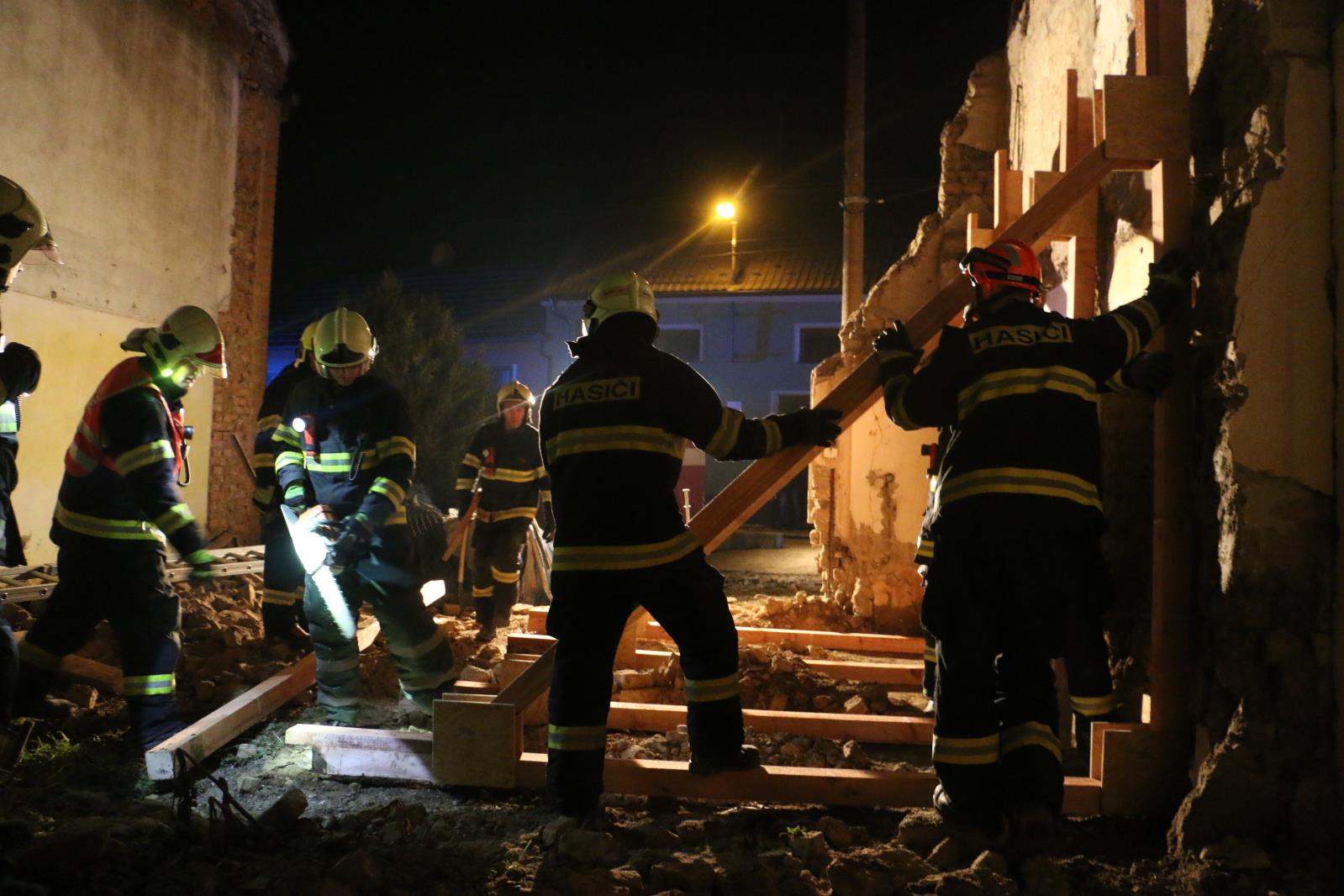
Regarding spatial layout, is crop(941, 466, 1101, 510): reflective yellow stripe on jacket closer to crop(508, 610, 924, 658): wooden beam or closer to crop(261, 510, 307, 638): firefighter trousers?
crop(508, 610, 924, 658): wooden beam

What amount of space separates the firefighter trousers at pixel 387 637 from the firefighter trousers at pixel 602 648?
1.37 metres

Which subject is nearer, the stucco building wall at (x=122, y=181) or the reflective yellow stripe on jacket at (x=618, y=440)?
the reflective yellow stripe on jacket at (x=618, y=440)

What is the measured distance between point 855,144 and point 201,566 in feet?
31.3

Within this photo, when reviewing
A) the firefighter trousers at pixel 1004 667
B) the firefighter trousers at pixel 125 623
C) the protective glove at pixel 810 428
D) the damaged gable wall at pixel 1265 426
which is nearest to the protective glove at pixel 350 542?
the firefighter trousers at pixel 125 623

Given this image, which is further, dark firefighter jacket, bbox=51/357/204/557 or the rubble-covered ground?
dark firefighter jacket, bbox=51/357/204/557

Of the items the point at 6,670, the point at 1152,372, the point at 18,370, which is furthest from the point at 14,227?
the point at 1152,372

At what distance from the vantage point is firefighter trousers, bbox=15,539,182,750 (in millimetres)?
3875

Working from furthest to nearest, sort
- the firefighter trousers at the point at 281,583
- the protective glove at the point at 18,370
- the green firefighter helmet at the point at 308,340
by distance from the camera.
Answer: the firefighter trousers at the point at 281,583, the green firefighter helmet at the point at 308,340, the protective glove at the point at 18,370

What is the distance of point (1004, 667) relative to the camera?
315cm

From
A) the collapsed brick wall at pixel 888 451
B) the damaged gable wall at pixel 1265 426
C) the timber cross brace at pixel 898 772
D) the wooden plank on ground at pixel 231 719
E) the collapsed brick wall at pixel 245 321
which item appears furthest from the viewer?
the collapsed brick wall at pixel 245 321

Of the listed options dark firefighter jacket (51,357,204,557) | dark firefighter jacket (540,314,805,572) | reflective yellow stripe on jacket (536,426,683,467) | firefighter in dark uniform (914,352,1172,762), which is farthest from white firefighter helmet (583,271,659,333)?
dark firefighter jacket (51,357,204,557)

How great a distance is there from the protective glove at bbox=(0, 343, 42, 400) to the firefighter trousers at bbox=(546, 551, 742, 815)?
2471 millimetres

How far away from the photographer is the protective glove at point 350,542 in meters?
4.15

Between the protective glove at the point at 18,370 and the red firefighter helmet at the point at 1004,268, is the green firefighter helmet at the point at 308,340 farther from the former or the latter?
the red firefighter helmet at the point at 1004,268
